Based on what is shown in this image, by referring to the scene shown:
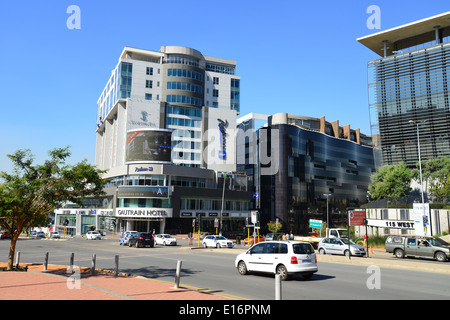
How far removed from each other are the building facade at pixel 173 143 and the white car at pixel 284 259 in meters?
56.5

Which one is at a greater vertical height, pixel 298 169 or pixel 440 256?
pixel 298 169

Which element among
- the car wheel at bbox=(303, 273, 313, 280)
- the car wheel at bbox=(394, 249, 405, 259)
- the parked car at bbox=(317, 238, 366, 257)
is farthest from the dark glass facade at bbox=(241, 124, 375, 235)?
the car wheel at bbox=(303, 273, 313, 280)

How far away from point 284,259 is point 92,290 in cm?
746

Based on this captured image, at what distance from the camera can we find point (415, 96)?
61.1 meters

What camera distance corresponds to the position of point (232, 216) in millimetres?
80625

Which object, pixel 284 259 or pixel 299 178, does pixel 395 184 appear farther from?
pixel 284 259

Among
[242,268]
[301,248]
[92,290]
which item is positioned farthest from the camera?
[242,268]

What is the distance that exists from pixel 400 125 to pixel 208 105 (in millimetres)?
46873

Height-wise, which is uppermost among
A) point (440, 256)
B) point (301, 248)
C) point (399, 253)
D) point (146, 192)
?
point (146, 192)

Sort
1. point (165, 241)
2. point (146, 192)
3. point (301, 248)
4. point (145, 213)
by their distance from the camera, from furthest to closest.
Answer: point (146, 192)
point (145, 213)
point (165, 241)
point (301, 248)

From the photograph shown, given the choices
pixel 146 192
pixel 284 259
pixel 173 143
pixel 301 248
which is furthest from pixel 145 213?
pixel 301 248

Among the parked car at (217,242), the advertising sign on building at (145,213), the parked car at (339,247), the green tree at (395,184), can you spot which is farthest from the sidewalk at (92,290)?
the advertising sign on building at (145,213)

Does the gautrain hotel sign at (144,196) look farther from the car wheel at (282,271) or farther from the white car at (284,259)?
the car wheel at (282,271)
